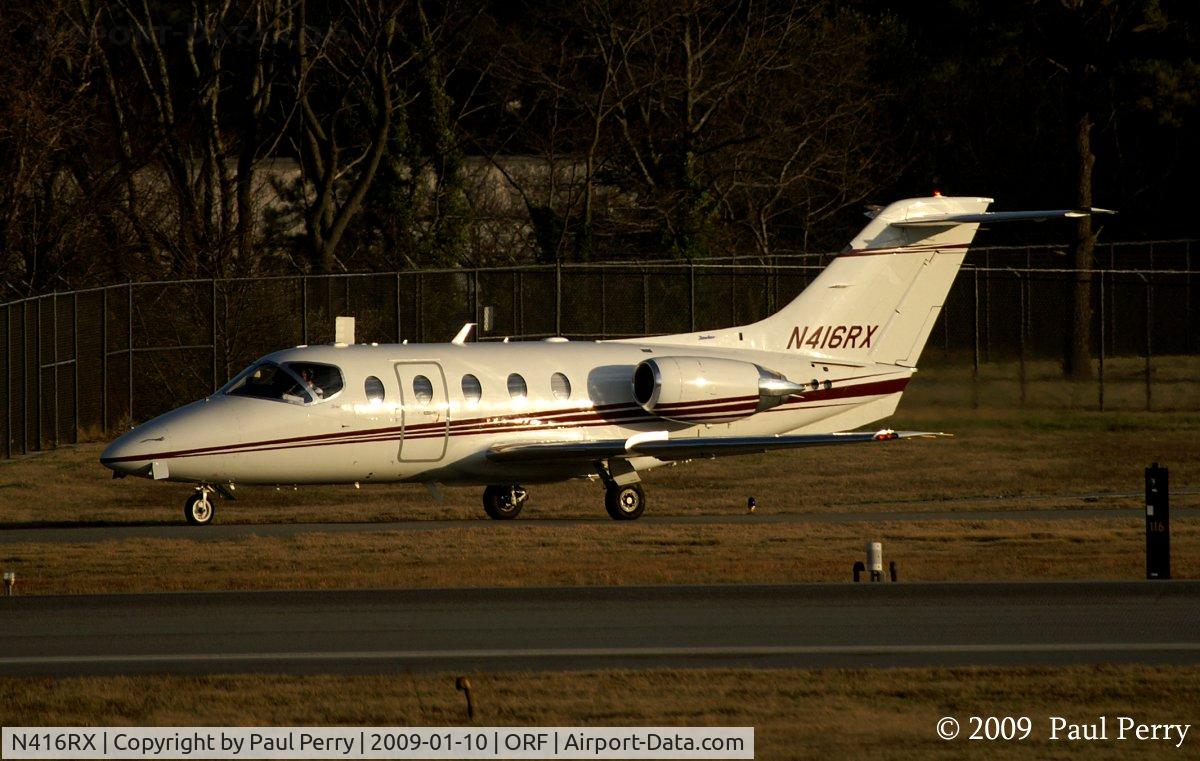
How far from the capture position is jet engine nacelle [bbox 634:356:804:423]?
86.6ft

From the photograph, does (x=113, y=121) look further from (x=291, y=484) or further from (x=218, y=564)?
(x=218, y=564)

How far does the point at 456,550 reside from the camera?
2188 cm

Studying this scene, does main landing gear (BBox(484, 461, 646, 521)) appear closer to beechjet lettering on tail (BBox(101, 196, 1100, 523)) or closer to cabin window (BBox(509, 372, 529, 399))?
beechjet lettering on tail (BBox(101, 196, 1100, 523))

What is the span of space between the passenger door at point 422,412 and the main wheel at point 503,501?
4.45 feet

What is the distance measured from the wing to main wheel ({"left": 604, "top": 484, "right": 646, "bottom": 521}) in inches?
26.9

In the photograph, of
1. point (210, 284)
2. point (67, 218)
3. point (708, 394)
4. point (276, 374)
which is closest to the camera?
point (276, 374)

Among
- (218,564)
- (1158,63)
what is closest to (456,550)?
(218,564)

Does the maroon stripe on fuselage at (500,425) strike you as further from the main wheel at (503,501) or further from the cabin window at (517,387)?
the main wheel at (503,501)

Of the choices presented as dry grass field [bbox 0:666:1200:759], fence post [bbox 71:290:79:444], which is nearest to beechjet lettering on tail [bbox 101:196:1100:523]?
fence post [bbox 71:290:79:444]

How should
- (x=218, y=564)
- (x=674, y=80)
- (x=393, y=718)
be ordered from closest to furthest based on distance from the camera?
(x=393, y=718), (x=218, y=564), (x=674, y=80)

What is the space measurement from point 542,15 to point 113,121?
1350cm

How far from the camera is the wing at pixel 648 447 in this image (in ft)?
83.7

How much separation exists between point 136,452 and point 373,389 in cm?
340

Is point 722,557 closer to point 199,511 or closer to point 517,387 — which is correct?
point 517,387
